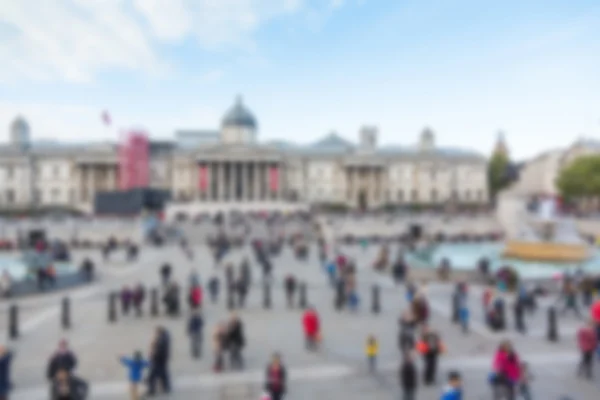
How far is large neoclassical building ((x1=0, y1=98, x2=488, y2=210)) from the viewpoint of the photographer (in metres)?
80.9

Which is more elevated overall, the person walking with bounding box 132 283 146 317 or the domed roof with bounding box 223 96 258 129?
the domed roof with bounding box 223 96 258 129

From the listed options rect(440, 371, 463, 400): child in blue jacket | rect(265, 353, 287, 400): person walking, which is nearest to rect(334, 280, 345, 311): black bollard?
rect(265, 353, 287, 400): person walking

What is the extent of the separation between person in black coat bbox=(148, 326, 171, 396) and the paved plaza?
446mm

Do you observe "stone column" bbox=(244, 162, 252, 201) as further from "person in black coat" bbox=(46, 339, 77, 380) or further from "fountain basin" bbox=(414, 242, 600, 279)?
"person in black coat" bbox=(46, 339, 77, 380)

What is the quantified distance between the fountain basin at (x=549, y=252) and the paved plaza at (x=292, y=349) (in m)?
12.3

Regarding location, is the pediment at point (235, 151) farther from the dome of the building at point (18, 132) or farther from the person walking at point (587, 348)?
the person walking at point (587, 348)

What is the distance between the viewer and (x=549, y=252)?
32.8 metres

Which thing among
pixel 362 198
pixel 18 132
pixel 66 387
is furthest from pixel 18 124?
pixel 66 387

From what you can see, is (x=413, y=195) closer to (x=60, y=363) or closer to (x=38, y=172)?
(x=38, y=172)

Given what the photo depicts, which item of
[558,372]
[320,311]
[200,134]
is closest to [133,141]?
[200,134]

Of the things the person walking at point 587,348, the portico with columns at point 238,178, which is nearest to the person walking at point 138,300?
the person walking at point 587,348

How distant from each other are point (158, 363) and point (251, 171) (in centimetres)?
7161

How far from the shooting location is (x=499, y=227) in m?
49.7

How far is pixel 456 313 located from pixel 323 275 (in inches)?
429
